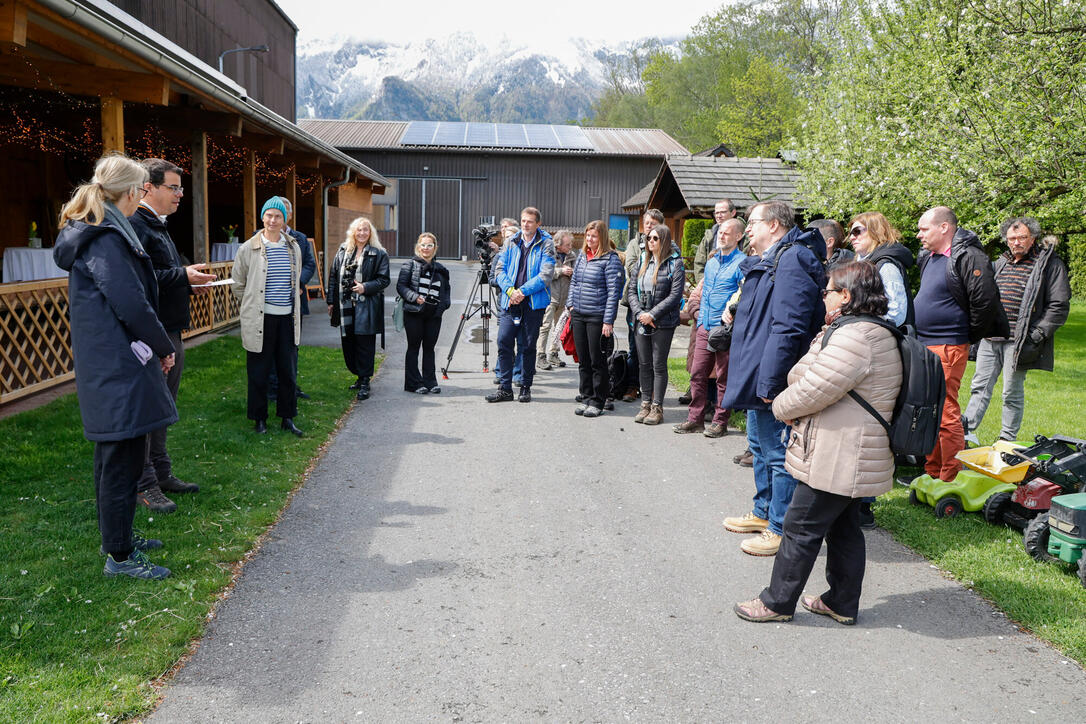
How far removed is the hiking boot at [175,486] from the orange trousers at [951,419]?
503 cm

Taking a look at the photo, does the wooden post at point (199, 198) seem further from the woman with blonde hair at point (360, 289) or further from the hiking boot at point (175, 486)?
the hiking boot at point (175, 486)

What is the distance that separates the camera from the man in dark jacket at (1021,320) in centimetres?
664

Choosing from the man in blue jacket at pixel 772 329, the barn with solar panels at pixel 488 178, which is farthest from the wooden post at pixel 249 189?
the barn with solar panels at pixel 488 178

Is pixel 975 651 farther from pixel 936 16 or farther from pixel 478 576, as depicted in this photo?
pixel 936 16

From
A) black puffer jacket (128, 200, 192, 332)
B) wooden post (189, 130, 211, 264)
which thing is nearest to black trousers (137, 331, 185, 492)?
black puffer jacket (128, 200, 192, 332)

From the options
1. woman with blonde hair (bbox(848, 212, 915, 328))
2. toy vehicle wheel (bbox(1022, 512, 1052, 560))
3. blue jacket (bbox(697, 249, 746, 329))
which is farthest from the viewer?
blue jacket (bbox(697, 249, 746, 329))

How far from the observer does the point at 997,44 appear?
39.6ft

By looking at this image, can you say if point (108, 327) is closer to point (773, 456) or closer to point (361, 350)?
point (773, 456)

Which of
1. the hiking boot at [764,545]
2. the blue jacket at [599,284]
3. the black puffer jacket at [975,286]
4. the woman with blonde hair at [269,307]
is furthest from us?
the blue jacket at [599,284]

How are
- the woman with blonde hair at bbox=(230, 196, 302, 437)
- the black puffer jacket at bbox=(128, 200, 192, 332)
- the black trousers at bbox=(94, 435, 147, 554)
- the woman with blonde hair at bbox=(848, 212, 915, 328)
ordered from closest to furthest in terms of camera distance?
the black trousers at bbox=(94, 435, 147, 554), the black puffer jacket at bbox=(128, 200, 192, 332), the woman with blonde hair at bbox=(848, 212, 915, 328), the woman with blonde hair at bbox=(230, 196, 302, 437)

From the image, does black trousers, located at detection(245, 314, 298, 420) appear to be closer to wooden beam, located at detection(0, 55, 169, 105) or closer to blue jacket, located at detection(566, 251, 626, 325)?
blue jacket, located at detection(566, 251, 626, 325)

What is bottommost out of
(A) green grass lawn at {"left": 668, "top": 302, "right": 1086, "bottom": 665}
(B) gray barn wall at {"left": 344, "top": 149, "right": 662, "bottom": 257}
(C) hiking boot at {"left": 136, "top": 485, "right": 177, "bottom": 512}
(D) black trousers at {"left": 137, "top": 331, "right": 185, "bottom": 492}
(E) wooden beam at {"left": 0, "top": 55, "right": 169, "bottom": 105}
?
(A) green grass lawn at {"left": 668, "top": 302, "right": 1086, "bottom": 665}

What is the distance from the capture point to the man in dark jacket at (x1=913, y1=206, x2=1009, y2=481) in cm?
552

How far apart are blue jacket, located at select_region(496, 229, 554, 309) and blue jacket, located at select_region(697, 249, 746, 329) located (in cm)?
190
